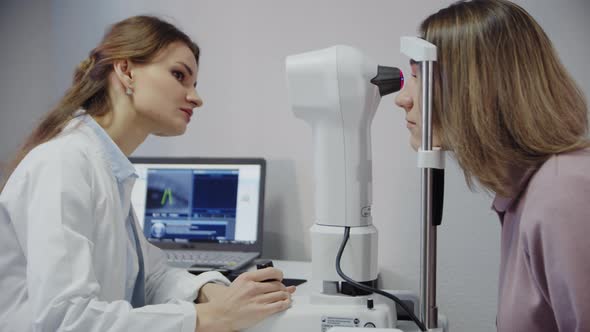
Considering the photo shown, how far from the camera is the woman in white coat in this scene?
762 mm

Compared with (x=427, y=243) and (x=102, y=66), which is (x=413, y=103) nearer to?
(x=427, y=243)

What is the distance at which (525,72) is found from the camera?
0.81m

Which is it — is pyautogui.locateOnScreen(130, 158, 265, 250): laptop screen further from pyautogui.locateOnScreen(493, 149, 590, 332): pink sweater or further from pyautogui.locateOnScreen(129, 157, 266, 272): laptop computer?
pyautogui.locateOnScreen(493, 149, 590, 332): pink sweater

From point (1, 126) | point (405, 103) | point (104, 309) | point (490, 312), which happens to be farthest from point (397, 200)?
point (1, 126)

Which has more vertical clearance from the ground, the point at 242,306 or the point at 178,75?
the point at 178,75

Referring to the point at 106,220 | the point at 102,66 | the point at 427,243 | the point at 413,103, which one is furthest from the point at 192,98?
the point at 427,243

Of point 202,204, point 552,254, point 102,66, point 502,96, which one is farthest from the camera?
point 202,204

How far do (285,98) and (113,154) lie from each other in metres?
0.74

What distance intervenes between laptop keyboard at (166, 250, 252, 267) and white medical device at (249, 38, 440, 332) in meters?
0.52

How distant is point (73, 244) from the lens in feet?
2.54

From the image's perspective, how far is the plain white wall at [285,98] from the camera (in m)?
1.48

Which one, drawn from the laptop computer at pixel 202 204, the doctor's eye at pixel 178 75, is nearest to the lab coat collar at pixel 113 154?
the doctor's eye at pixel 178 75

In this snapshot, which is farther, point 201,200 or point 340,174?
point 201,200

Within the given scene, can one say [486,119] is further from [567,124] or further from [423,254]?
[423,254]
